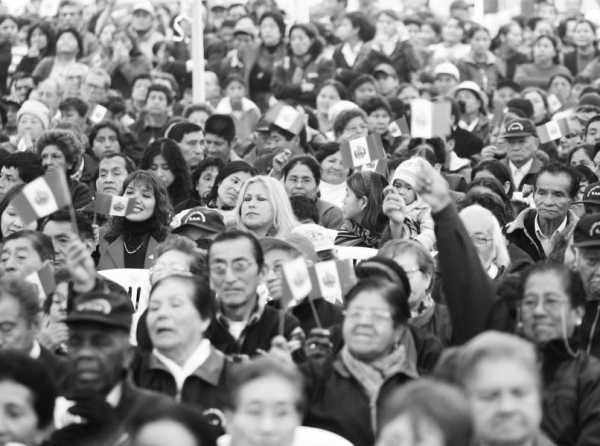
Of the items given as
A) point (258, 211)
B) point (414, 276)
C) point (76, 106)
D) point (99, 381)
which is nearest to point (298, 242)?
point (258, 211)

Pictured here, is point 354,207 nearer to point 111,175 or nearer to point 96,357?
point 111,175

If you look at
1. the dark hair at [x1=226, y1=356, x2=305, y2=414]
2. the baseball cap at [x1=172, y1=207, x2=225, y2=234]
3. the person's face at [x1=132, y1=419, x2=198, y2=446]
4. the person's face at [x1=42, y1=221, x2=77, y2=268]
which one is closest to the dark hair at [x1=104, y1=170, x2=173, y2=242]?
the baseball cap at [x1=172, y1=207, x2=225, y2=234]

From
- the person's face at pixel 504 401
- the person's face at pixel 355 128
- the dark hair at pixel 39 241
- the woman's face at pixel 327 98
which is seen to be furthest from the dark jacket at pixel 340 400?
the woman's face at pixel 327 98

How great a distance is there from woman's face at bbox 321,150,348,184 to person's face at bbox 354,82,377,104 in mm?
3697

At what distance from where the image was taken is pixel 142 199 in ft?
38.5

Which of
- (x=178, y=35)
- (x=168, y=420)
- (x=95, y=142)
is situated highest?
(x=178, y=35)

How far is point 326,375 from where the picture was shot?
7793 mm

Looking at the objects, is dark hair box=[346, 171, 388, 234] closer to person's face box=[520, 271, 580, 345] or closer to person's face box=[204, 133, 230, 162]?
person's face box=[204, 133, 230, 162]

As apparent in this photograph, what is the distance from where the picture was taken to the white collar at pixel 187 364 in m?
7.82

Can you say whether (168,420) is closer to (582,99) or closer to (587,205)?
(587,205)

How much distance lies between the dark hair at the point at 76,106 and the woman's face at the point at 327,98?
6.74 feet

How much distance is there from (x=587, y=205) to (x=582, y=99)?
5.90 metres

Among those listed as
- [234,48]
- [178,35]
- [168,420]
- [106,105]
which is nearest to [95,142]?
[106,105]

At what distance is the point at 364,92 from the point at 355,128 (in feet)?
8.47
